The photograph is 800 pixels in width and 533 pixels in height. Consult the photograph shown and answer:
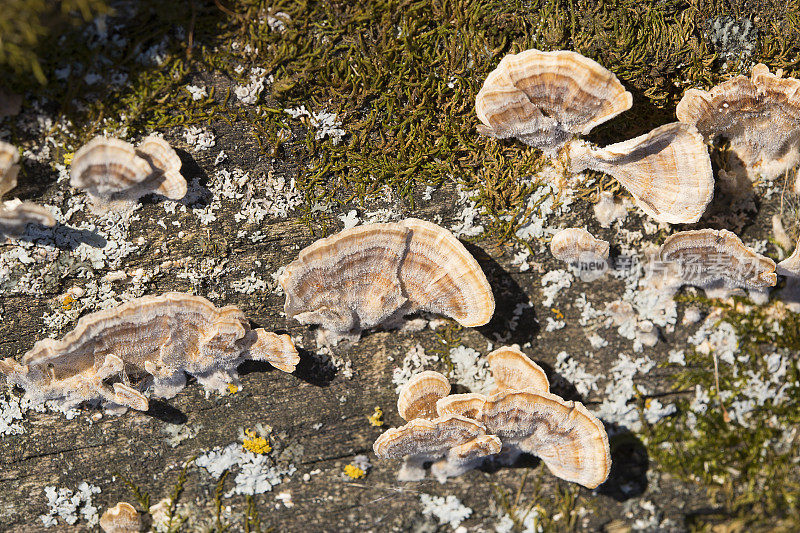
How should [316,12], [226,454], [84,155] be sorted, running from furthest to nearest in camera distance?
[226,454] → [316,12] → [84,155]

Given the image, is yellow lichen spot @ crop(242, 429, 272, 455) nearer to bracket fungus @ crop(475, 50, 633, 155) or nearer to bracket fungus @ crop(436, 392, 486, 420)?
bracket fungus @ crop(436, 392, 486, 420)

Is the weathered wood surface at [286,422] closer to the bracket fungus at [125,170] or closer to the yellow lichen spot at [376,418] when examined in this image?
the yellow lichen spot at [376,418]

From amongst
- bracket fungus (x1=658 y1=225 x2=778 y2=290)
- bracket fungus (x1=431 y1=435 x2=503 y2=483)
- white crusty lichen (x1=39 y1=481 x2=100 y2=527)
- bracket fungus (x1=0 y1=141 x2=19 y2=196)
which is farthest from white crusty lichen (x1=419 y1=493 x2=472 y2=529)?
→ bracket fungus (x1=0 y1=141 x2=19 y2=196)

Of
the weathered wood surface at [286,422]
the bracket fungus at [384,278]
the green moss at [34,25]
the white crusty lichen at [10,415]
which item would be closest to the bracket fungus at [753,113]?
the weathered wood surface at [286,422]

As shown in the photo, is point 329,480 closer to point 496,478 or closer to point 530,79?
point 496,478

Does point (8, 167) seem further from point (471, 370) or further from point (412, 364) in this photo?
point (471, 370)

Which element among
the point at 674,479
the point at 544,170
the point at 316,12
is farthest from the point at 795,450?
the point at 316,12
